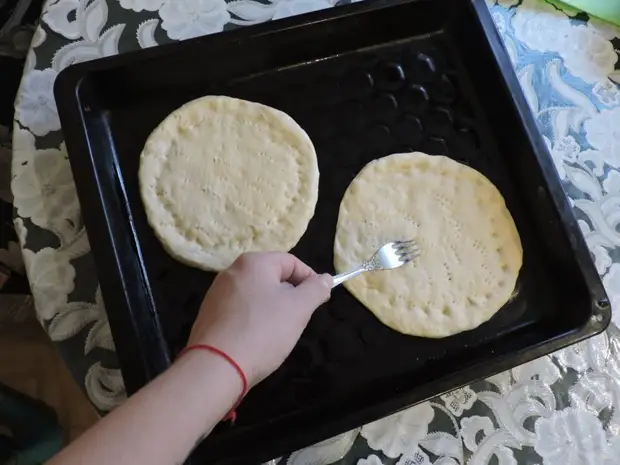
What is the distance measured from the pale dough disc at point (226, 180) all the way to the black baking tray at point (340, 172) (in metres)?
0.03

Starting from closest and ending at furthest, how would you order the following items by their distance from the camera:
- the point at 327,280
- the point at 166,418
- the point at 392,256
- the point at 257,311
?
the point at 166,418 < the point at 257,311 < the point at 327,280 < the point at 392,256

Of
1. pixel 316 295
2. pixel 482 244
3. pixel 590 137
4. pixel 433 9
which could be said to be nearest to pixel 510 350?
pixel 482 244

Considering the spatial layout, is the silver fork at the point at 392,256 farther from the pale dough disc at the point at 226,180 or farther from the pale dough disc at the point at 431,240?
the pale dough disc at the point at 226,180

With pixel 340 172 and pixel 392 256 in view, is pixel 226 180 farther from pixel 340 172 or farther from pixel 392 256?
pixel 392 256

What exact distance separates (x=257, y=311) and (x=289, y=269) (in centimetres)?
10

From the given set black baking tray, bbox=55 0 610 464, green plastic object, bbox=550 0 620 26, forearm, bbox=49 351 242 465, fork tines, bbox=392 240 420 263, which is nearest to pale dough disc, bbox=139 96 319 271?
black baking tray, bbox=55 0 610 464

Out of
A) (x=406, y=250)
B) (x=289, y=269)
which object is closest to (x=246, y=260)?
(x=289, y=269)

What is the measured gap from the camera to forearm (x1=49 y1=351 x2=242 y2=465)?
1.87 ft

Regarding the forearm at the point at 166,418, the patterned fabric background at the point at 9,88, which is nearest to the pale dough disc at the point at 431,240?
the forearm at the point at 166,418

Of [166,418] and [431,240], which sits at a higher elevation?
[166,418]

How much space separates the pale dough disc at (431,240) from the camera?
3.19 ft

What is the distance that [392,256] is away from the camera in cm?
99

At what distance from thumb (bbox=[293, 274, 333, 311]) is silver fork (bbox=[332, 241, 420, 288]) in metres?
0.15

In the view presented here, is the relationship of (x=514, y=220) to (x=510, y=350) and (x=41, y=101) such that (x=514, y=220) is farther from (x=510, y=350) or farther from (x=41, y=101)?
(x=41, y=101)
